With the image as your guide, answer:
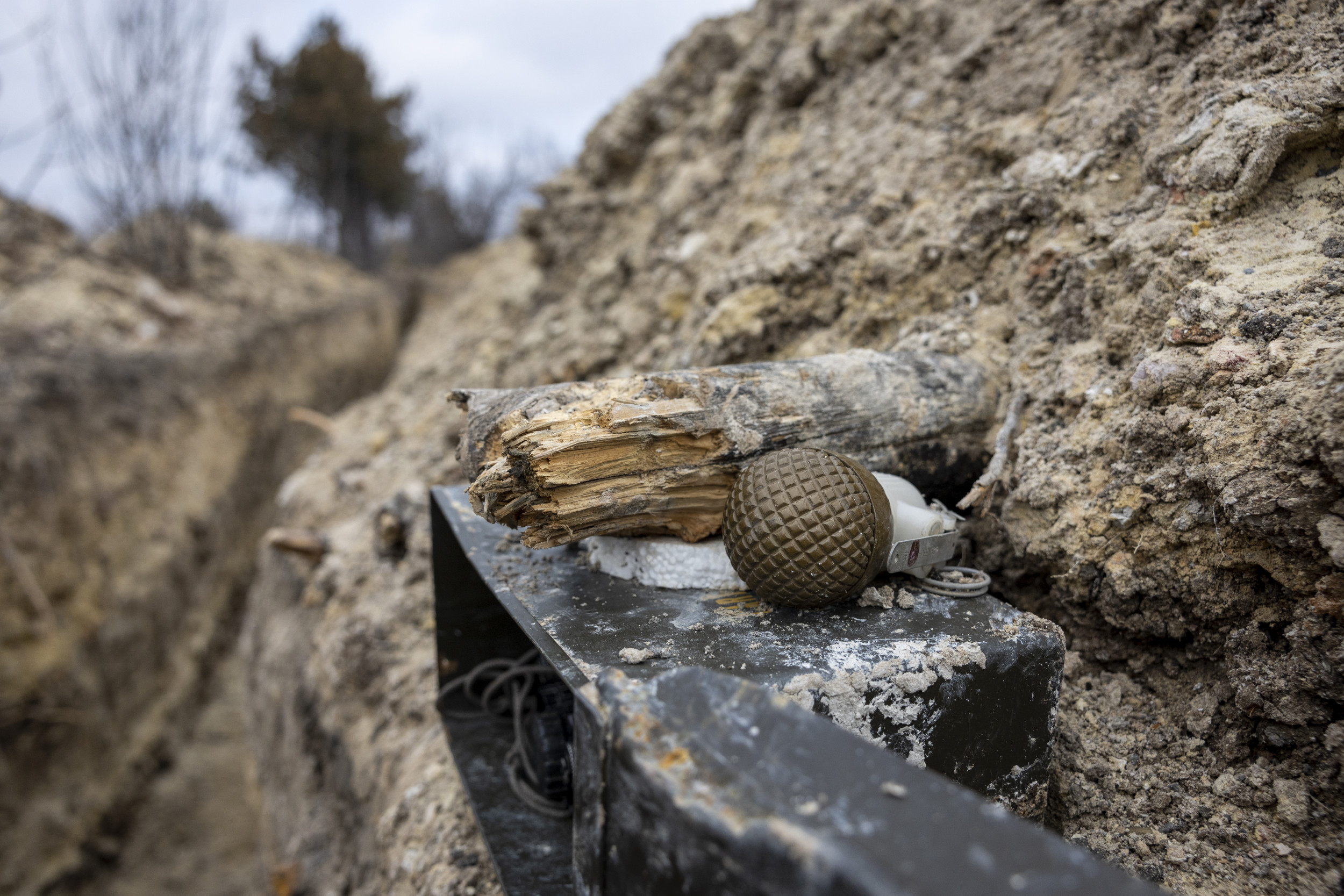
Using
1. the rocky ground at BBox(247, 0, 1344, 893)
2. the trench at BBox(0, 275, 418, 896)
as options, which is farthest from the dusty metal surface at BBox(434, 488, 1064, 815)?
the trench at BBox(0, 275, 418, 896)

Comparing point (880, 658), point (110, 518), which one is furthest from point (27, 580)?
point (880, 658)

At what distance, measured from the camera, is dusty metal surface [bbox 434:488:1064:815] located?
1.18 meters

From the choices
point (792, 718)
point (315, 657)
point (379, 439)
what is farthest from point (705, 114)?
point (792, 718)

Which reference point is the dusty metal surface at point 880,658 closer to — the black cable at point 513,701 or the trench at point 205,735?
the black cable at point 513,701

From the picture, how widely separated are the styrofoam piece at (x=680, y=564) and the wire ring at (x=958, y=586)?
1.22 ft

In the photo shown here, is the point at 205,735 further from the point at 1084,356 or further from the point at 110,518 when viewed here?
the point at 1084,356

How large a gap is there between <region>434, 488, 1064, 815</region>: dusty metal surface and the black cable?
0.72m

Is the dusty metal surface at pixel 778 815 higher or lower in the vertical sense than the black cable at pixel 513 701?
higher

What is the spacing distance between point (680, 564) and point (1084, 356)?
45.6 inches

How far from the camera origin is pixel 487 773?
2.02 m

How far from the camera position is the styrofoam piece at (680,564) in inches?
61.0

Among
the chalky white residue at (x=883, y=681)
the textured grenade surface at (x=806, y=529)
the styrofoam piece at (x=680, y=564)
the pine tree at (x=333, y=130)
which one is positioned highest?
the pine tree at (x=333, y=130)

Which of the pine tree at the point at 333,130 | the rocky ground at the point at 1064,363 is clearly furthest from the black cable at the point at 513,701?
the pine tree at the point at 333,130

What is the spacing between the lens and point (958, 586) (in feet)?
4.80
